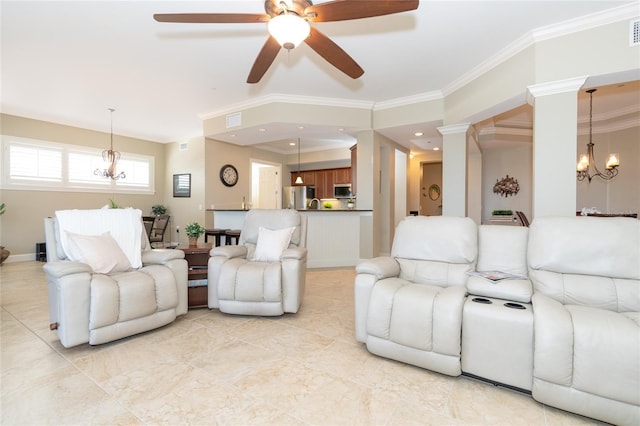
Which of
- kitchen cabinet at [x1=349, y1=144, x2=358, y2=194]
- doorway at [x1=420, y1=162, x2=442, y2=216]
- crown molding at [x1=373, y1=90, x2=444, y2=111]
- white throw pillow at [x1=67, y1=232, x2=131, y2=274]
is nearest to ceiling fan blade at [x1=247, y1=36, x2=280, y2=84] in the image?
white throw pillow at [x1=67, y1=232, x2=131, y2=274]

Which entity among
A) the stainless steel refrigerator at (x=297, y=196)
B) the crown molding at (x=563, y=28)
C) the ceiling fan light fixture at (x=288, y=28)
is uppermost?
the crown molding at (x=563, y=28)

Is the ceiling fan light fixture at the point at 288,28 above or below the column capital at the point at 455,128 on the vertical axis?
below

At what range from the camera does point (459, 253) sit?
89.7 inches

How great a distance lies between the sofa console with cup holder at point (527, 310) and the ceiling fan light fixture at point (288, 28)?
1.60 m

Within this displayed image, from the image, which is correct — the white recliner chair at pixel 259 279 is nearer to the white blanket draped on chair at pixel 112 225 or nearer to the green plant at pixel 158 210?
the white blanket draped on chair at pixel 112 225

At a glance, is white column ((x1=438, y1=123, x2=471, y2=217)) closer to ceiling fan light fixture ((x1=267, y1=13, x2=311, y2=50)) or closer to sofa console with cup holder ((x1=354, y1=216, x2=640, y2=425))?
sofa console with cup holder ((x1=354, y1=216, x2=640, y2=425))

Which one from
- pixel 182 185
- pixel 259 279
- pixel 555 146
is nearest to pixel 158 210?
pixel 182 185

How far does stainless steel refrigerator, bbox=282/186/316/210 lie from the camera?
27.4 feet

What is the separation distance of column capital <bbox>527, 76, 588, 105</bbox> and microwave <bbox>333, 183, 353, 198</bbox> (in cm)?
525

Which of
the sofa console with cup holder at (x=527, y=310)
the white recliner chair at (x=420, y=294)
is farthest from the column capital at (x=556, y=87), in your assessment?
the white recliner chair at (x=420, y=294)

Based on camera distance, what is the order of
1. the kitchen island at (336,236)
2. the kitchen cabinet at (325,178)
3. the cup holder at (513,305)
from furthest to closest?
the kitchen cabinet at (325,178)
the kitchen island at (336,236)
the cup holder at (513,305)

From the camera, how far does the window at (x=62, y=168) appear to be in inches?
213

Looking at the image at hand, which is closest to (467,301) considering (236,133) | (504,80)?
(504,80)

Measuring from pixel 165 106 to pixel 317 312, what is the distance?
4.37 m
